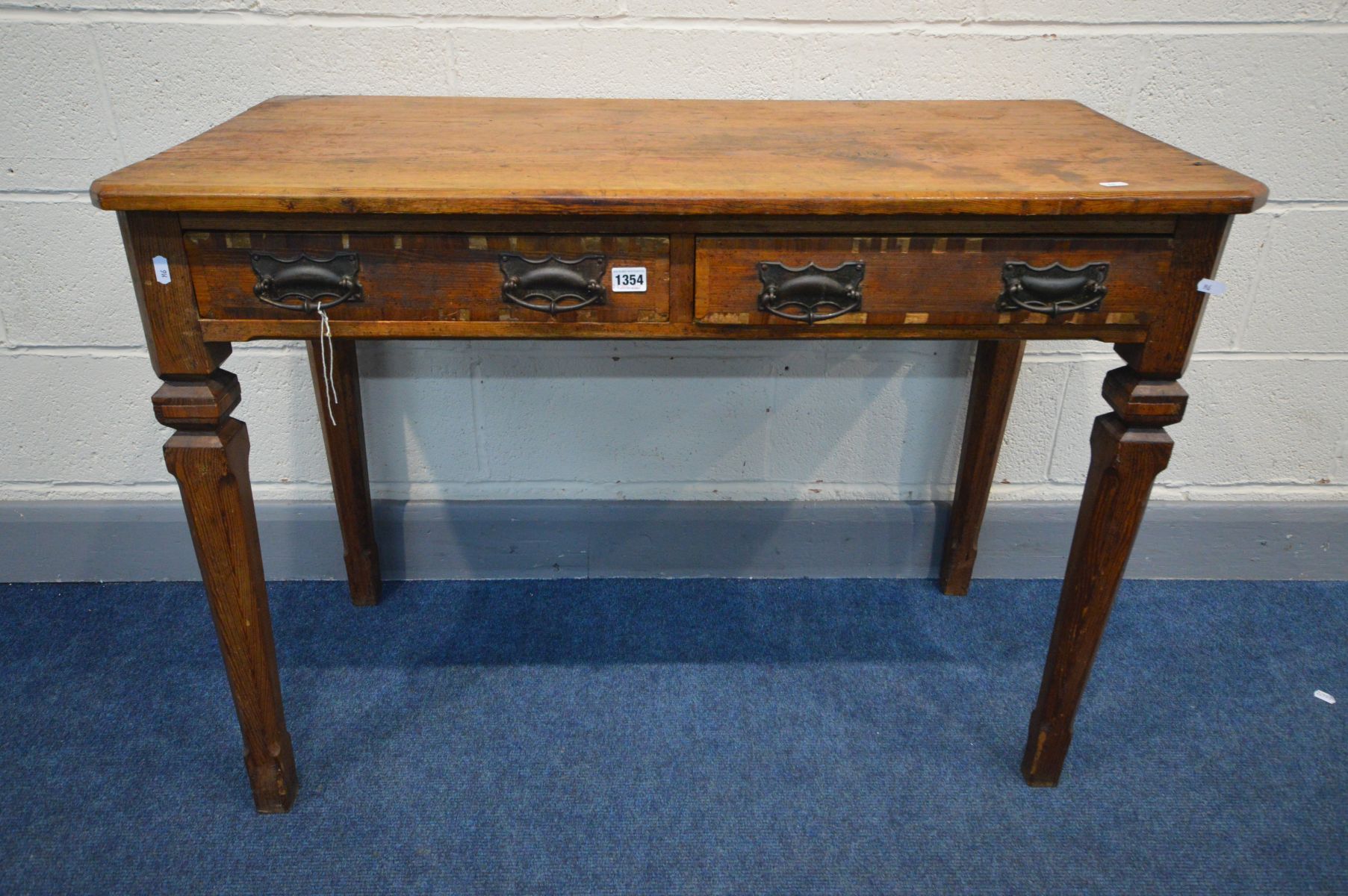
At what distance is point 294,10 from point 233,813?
1147 mm

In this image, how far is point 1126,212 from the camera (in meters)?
0.94

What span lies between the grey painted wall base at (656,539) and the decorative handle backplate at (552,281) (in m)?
0.78

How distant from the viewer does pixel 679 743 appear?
1379 mm

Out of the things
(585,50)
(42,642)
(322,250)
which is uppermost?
(585,50)

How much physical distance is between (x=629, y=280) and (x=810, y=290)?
0.63 feet

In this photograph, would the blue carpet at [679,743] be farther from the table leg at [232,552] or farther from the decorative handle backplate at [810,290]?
the decorative handle backplate at [810,290]

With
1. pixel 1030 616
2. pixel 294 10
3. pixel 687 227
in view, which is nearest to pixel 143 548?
pixel 294 10

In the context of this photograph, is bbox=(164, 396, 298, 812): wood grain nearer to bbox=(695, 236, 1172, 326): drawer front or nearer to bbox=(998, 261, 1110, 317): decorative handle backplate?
bbox=(695, 236, 1172, 326): drawer front

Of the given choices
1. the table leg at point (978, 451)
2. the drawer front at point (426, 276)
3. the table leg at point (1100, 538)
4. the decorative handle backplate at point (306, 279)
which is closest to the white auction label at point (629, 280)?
the drawer front at point (426, 276)

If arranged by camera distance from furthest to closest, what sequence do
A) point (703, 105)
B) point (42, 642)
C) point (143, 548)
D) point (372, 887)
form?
point (143, 548) → point (42, 642) → point (703, 105) → point (372, 887)

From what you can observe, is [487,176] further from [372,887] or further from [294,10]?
[372,887]

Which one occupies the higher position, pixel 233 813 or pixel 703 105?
pixel 703 105

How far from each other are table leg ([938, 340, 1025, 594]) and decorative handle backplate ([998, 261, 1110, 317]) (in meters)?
0.47

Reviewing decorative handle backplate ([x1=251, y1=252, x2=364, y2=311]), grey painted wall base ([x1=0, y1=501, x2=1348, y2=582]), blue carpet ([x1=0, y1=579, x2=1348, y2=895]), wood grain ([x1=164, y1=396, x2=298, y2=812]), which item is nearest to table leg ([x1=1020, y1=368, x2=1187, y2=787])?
blue carpet ([x1=0, y1=579, x2=1348, y2=895])
